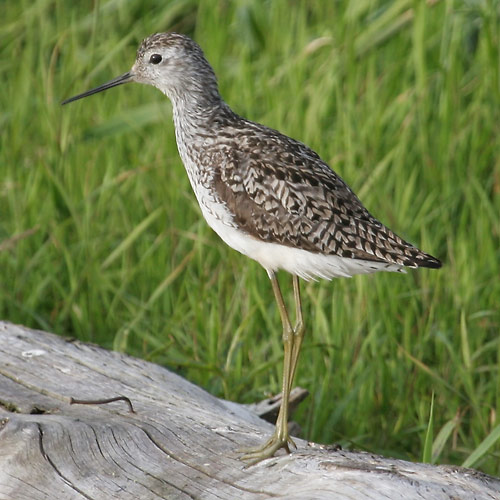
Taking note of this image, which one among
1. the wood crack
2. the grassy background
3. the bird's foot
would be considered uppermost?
the grassy background

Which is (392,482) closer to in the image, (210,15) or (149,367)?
(149,367)

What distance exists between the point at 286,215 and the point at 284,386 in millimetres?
725

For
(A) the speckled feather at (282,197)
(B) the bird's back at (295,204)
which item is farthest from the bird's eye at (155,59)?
(B) the bird's back at (295,204)

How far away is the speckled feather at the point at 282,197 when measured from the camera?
4035mm

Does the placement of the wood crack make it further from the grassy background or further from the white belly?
the grassy background

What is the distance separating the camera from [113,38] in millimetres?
8219

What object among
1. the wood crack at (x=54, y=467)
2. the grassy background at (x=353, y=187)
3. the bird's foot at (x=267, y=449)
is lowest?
the wood crack at (x=54, y=467)

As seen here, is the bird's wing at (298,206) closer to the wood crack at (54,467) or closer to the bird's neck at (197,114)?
the bird's neck at (197,114)

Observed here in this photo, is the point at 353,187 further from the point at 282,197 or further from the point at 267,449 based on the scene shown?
the point at 267,449

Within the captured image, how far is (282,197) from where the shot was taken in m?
4.15

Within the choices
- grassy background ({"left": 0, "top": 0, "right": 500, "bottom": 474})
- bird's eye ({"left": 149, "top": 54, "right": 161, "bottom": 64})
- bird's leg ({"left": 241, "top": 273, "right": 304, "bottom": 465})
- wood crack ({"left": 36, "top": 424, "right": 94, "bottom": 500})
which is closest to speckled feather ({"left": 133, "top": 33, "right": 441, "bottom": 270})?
bird's leg ({"left": 241, "top": 273, "right": 304, "bottom": 465})

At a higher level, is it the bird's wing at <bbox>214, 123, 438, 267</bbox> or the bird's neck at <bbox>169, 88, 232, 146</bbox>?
the bird's neck at <bbox>169, 88, 232, 146</bbox>

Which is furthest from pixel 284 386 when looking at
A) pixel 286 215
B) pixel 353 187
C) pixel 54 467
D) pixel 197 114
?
pixel 353 187

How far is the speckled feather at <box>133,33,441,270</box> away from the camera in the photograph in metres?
4.04
